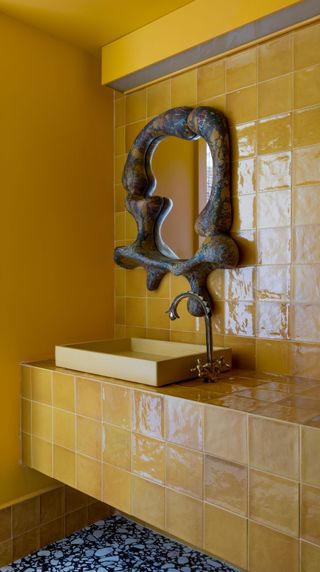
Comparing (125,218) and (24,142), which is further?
(125,218)

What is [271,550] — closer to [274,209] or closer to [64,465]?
[64,465]

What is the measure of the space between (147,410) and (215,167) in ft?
3.40

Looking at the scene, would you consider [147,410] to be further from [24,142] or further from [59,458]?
[24,142]

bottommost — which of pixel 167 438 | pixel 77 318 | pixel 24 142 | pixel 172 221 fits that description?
pixel 167 438

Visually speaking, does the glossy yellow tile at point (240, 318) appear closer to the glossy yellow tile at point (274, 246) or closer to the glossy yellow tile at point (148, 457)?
the glossy yellow tile at point (274, 246)

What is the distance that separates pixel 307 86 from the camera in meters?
1.80

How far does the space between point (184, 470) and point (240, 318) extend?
0.73m

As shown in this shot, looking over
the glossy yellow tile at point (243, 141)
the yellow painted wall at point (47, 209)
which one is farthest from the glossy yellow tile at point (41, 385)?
the glossy yellow tile at point (243, 141)

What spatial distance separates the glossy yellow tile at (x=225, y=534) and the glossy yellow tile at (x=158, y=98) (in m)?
1.76

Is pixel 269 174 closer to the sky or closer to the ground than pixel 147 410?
closer to the sky

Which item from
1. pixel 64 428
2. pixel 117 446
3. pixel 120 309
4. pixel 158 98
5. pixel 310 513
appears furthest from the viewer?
pixel 120 309

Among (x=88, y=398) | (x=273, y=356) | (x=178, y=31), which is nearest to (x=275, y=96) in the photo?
(x=178, y=31)

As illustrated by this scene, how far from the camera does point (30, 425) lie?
6.88 feet

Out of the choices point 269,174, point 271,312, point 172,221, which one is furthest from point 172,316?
point 269,174
